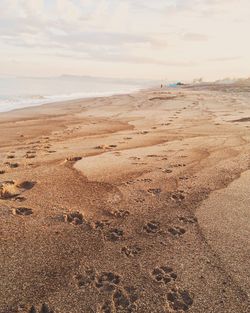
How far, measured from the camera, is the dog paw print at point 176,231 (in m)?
3.26

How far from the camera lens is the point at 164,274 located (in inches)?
106

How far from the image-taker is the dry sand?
2.47 metres

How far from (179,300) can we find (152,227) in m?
1.01

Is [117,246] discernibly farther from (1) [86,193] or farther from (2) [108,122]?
(2) [108,122]

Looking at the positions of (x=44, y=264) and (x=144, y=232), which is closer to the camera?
(x=44, y=264)

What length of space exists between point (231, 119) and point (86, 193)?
7.38m

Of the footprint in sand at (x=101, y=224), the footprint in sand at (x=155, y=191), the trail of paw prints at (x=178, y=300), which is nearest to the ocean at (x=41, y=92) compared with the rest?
the footprint in sand at (x=155, y=191)

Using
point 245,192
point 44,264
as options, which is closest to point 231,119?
point 245,192

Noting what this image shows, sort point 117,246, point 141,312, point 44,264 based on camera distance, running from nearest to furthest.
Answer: point 141,312, point 44,264, point 117,246

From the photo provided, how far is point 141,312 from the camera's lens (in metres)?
2.33

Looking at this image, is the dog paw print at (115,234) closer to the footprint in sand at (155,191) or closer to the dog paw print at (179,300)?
the dog paw print at (179,300)

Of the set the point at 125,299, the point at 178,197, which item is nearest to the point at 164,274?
the point at 125,299

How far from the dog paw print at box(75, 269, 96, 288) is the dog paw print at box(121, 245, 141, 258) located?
344mm

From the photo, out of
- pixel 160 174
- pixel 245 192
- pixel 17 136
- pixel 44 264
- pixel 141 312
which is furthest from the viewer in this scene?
pixel 17 136
